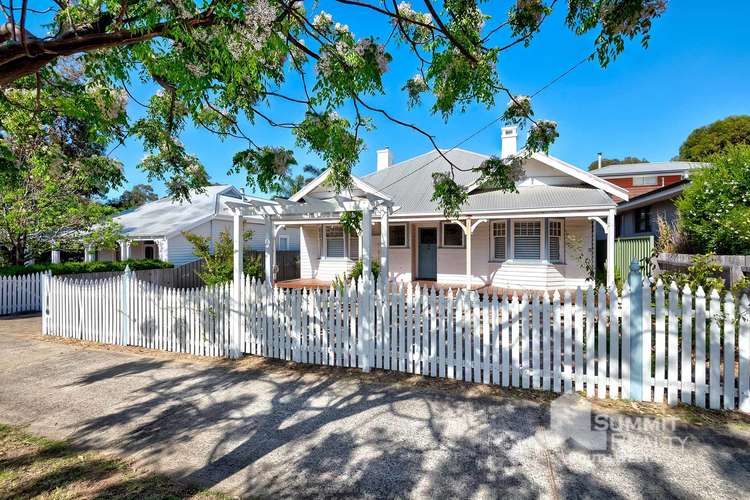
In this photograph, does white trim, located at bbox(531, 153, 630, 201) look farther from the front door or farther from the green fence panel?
the front door

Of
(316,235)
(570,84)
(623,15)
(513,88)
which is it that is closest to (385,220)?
(513,88)

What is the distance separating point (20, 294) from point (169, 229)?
6722mm

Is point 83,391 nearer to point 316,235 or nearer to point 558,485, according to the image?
point 558,485

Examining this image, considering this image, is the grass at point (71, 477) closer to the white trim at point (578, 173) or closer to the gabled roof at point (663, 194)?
the white trim at point (578, 173)

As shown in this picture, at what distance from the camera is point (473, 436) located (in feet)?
11.4

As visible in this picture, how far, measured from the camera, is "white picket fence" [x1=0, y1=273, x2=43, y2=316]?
11.0m

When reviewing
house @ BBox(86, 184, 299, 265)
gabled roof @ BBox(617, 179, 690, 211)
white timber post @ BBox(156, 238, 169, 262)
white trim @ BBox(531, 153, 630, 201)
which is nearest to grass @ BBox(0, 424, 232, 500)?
white trim @ BBox(531, 153, 630, 201)

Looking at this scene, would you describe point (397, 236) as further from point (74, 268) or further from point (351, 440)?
point (74, 268)

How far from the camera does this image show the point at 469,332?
4875 millimetres

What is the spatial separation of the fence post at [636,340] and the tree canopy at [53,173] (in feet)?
22.0

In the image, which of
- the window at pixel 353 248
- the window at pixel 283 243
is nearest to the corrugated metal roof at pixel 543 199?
the window at pixel 353 248

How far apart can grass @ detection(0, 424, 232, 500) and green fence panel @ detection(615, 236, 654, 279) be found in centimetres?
1080

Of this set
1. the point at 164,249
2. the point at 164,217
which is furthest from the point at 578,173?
the point at 164,217

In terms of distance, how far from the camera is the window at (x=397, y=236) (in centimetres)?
1408
